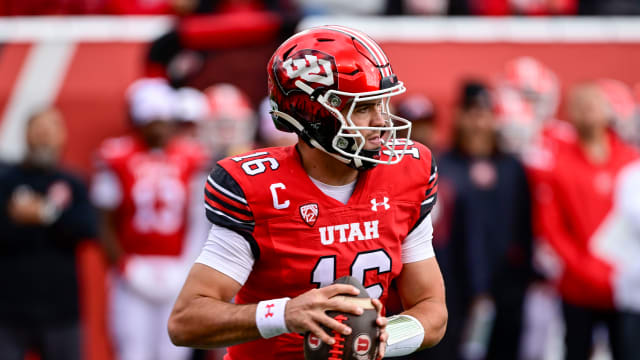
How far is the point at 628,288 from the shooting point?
5207 mm

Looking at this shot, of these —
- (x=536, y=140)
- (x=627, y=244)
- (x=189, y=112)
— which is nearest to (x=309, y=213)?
(x=627, y=244)

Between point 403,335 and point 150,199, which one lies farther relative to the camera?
point 150,199

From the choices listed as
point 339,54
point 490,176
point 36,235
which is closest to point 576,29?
point 490,176

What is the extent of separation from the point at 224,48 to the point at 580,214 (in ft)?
10.4

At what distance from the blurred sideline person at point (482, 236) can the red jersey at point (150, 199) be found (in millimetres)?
1646

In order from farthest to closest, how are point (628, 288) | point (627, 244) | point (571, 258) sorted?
point (571, 258) < point (627, 244) < point (628, 288)

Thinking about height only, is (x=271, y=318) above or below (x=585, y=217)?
above

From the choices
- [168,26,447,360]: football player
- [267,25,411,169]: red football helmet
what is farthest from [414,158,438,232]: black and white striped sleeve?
[267,25,411,169]: red football helmet

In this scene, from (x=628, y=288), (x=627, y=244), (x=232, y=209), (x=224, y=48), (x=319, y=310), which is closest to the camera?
(x=319, y=310)

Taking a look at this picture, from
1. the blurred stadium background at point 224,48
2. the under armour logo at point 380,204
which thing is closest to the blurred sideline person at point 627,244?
the blurred stadium background at point 224,48

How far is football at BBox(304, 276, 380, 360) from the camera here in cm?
247

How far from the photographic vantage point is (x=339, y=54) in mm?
2715

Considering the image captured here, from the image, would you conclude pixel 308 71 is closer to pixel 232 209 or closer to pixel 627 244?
pixel 232 209

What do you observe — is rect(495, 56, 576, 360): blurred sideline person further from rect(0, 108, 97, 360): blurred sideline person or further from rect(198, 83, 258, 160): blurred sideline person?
rect(0, 108, 97, 360): blurred sideline person
